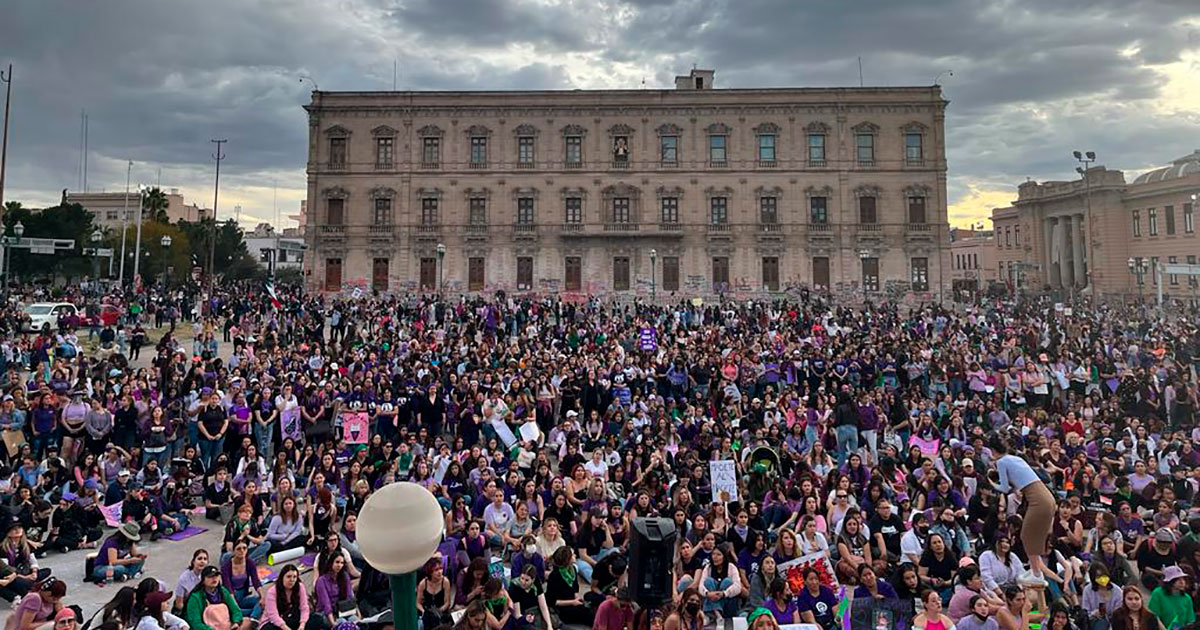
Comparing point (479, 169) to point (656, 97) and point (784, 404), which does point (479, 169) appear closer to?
point (656, 97)

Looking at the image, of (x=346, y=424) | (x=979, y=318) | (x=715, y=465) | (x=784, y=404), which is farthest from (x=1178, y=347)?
(x=346, y=424)

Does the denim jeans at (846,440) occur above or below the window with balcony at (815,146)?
below

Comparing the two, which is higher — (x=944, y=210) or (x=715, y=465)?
(x=944, y=210)

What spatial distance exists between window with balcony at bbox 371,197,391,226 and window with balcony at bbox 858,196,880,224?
30977 mm

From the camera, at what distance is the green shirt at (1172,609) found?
7812 millimetres

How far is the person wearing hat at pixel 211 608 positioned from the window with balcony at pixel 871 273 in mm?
44428

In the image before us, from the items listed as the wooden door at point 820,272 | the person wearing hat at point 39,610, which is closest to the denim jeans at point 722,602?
the person wearing hat at point 39,610

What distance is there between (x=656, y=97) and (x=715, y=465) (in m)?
38.3

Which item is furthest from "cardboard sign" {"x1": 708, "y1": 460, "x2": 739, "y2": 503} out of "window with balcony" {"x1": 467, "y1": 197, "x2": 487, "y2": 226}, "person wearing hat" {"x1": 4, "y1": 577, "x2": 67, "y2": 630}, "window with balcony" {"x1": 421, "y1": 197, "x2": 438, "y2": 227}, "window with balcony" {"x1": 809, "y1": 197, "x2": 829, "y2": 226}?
"window with balcony" {"x1": 421, "y1": 197, "x2": 438, "y2": 227}

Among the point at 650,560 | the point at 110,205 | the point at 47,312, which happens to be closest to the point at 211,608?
the point at 650,560

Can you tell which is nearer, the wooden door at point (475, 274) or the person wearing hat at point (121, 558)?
the person wearing hat at point (121, 558)

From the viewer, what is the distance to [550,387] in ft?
55.1

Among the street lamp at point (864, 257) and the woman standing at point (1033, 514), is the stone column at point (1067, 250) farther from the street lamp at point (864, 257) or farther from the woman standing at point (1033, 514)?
the woman standing at point (1033, 514)

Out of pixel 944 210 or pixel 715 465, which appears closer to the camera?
pixel 715 465
